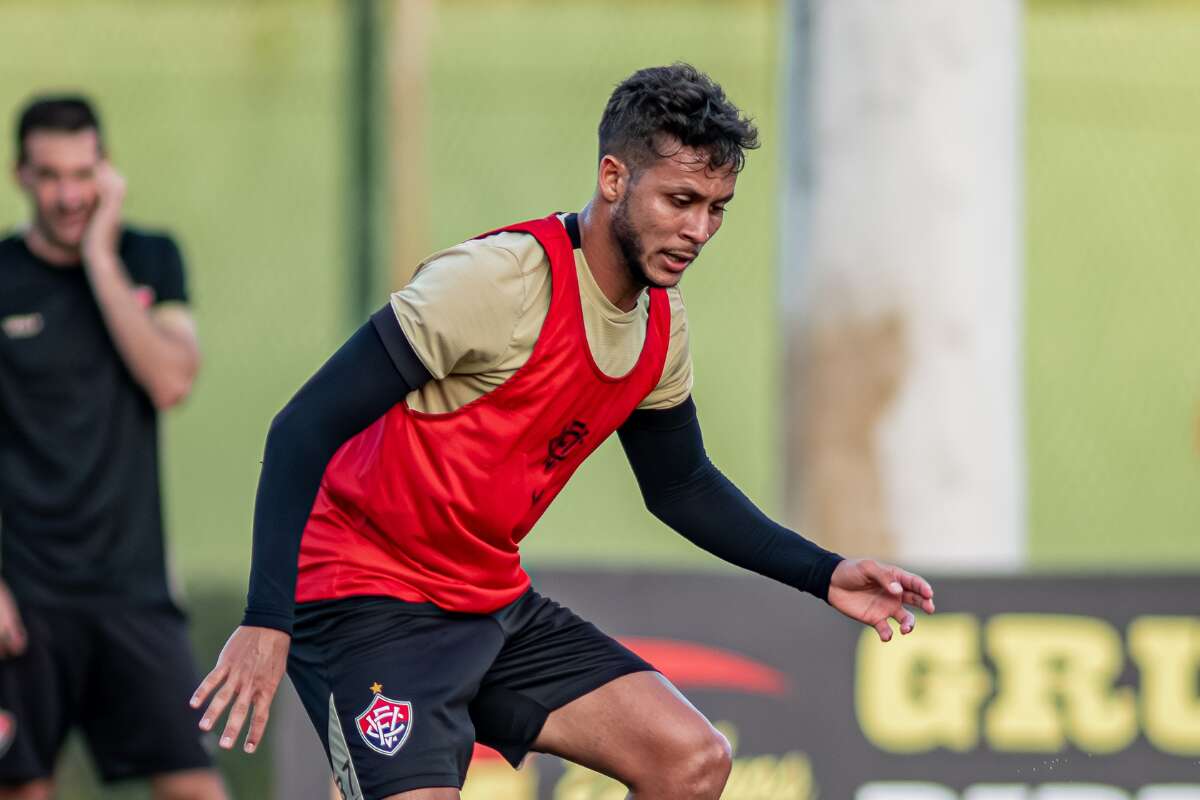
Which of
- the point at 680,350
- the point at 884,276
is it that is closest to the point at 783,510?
the point at 884,276

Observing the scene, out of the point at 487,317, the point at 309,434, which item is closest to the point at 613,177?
the point at 487,317

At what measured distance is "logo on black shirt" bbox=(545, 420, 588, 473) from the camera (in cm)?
423

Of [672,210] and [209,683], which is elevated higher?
[672,210]

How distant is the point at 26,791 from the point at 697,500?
266 centimetres

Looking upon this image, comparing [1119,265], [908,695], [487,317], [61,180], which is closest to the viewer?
[487,317]

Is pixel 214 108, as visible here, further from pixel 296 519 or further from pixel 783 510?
pixel 296 519

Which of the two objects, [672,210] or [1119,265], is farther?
[1119,265]

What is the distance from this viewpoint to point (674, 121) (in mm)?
4027

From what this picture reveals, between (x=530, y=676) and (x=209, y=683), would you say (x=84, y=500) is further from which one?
(x=209, y=683)

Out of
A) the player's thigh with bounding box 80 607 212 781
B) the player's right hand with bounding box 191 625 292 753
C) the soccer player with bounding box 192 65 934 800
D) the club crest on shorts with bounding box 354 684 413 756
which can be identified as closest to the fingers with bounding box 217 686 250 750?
the player's right hand with bounding box 191 625 292 753

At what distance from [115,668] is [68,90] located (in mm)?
3807

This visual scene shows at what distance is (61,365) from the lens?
238 inches

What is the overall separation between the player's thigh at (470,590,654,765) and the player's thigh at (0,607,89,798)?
2.04 m

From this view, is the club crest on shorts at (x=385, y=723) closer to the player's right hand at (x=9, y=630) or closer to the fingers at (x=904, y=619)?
the fingers at (x=904, y=619)
